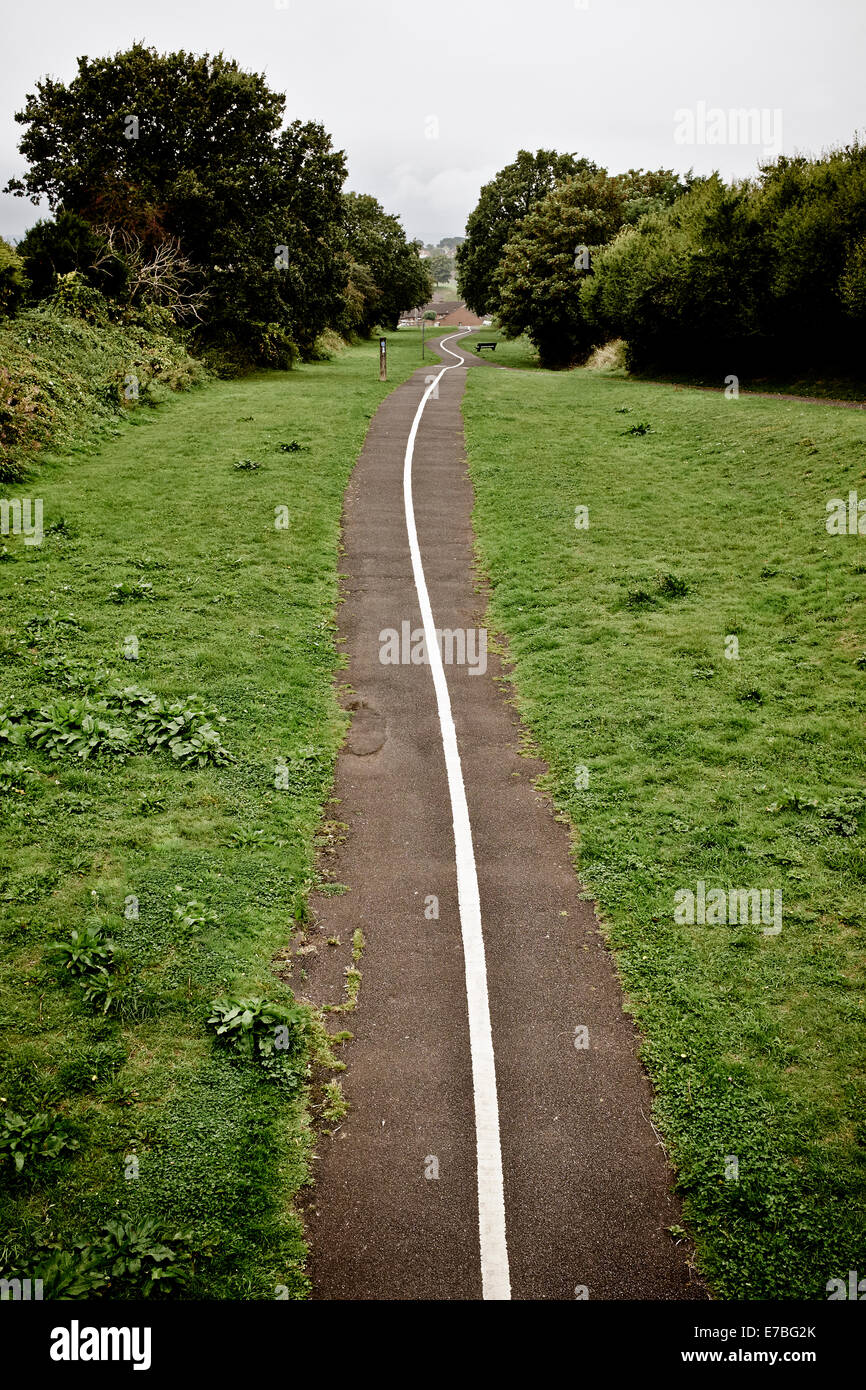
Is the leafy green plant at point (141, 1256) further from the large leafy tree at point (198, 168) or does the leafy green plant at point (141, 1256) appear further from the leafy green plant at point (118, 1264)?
the large leafy tree at point (198, 168)

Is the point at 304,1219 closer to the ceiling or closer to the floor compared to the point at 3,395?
closer to the floor

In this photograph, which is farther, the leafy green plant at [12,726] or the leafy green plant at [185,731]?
the leafy green plant at [185,731]

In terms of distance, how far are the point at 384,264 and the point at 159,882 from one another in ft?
264

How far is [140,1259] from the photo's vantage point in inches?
182

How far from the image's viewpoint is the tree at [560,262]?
145 feet

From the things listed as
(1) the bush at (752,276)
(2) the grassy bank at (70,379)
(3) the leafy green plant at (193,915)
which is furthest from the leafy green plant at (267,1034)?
(1) the bush at (752,276)

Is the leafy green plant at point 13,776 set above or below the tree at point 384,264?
below

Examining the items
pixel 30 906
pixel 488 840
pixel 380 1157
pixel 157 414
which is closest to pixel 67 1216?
pixel 380 1157

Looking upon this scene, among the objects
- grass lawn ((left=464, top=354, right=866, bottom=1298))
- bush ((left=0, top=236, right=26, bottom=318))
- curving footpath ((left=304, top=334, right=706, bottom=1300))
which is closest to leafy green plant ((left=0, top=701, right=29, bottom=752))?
curving footpath ((left=304, top=334, right=706, bottom=1300))

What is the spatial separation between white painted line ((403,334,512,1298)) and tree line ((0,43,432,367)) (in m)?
→ 27.2

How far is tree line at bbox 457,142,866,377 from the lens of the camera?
26.3 m

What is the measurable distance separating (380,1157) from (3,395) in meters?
21.1

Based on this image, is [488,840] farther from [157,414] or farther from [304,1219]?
[157,414]

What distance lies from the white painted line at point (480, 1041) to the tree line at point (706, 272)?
946 inches
